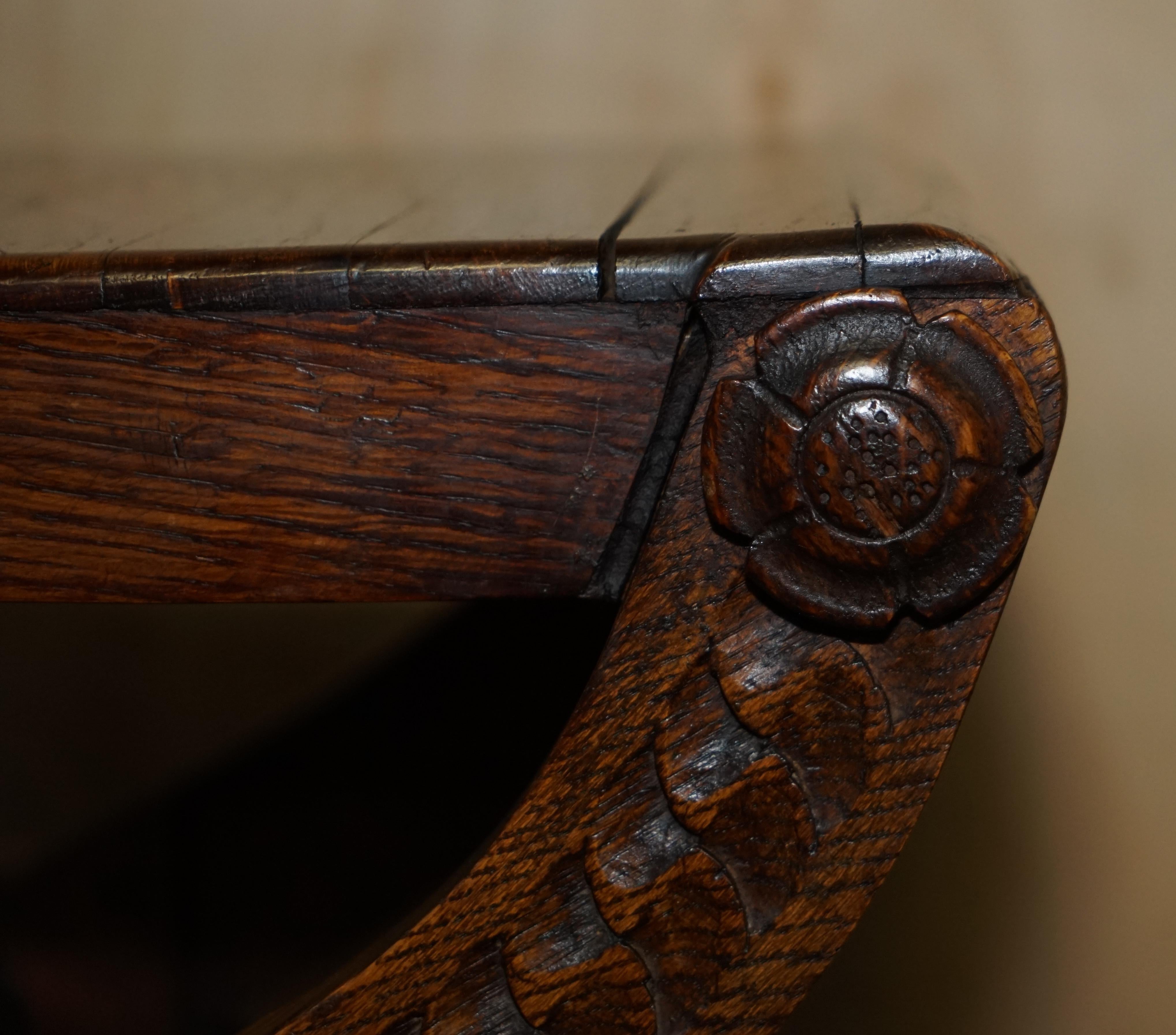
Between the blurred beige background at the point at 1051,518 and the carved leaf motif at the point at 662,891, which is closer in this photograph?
the carved leaf motif at the point at 662,891

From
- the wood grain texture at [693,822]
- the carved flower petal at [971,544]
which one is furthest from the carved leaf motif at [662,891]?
the carved flower petal at [971,544]

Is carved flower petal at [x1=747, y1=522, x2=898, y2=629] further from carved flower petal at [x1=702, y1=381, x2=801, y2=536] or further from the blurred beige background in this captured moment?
the blurred beige background

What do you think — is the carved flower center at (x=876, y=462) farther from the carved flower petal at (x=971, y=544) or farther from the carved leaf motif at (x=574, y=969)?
the carved leaf motif at (x=574, y=969)

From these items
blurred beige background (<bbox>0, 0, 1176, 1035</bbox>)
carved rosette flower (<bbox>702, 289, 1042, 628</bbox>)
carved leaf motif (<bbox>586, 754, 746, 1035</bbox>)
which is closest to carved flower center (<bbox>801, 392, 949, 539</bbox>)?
carved rosette flower (<bbox>702, 289, 1042, 628</bbox>)

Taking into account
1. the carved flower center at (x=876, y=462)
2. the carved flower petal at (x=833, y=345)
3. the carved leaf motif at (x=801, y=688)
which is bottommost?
the carved leaf motif at (x=801, y=688)

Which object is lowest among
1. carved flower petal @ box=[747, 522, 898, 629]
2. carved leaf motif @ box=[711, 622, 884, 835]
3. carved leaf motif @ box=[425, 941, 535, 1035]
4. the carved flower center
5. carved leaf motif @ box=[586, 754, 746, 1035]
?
carved leaf motif @ box=[425, 941, 535, 1035]

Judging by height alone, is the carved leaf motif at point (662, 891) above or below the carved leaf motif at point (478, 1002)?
above
